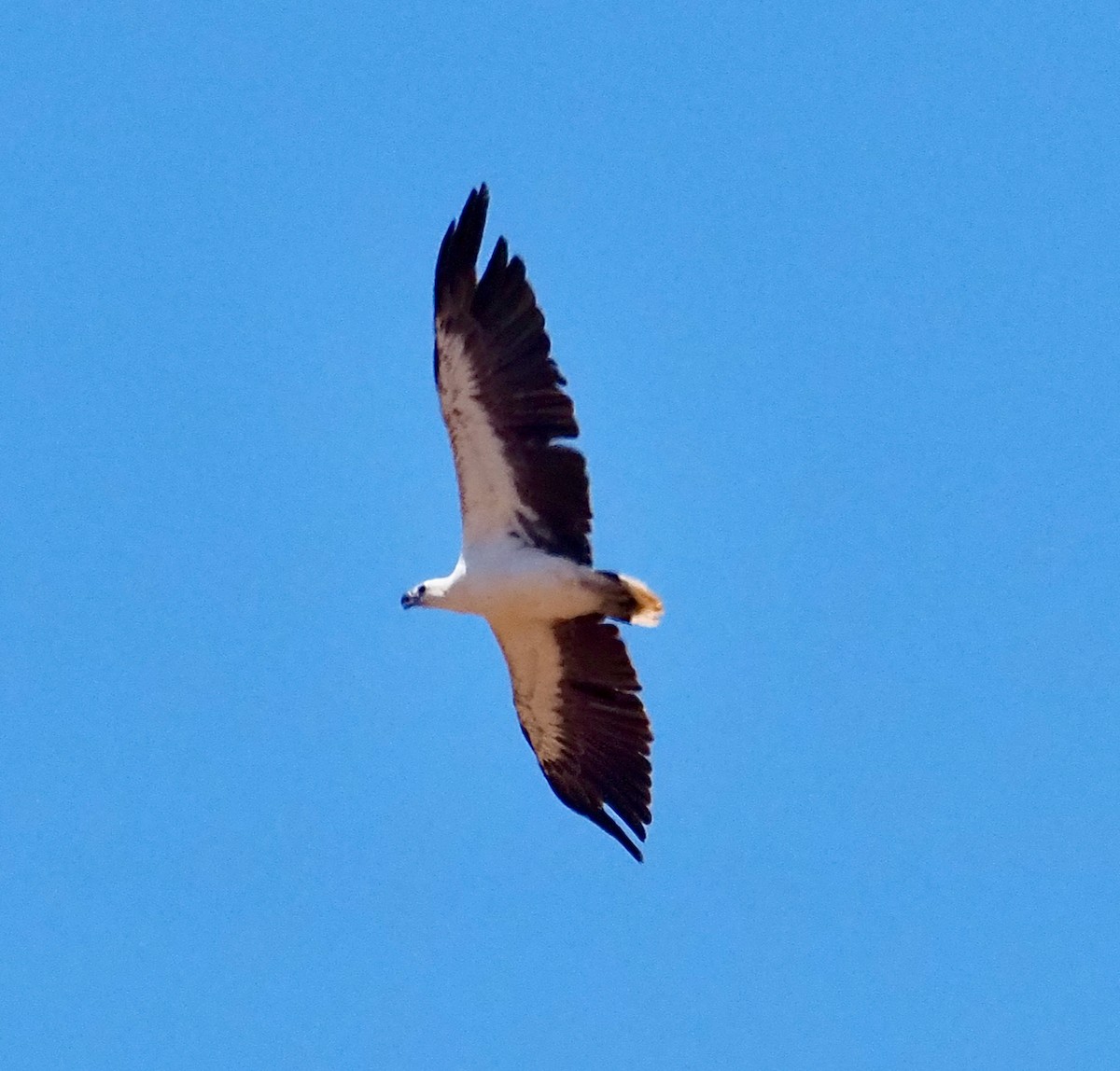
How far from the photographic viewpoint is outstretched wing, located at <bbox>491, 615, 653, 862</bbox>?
18.1 m

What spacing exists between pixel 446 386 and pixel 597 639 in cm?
216

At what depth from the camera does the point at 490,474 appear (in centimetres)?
1759

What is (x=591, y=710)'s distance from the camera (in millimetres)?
18203

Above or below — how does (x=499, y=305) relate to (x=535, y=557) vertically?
above

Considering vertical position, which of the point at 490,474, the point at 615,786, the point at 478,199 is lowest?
the point at 615,786

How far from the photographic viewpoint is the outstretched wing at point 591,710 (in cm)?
1806

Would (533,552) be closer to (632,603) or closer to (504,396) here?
(632,603)

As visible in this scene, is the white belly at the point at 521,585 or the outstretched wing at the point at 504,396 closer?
the outstretched wing at the point at 504,396

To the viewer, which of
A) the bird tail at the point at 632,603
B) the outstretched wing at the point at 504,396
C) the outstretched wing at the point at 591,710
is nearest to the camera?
the outstretched wing at the point at 504,396

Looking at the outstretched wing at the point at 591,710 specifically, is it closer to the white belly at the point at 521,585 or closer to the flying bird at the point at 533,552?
the flying bird at the point at 533,552

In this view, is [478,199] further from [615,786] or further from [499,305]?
[615,786]

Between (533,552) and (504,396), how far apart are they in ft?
3.88

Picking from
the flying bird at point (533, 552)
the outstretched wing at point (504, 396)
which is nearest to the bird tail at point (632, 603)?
the flying bird at point (533, 552)

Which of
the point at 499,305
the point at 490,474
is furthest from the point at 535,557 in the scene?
the point at 499,305
